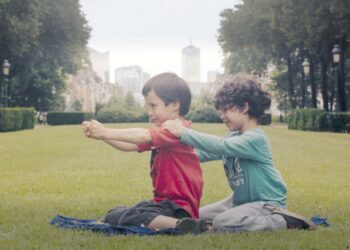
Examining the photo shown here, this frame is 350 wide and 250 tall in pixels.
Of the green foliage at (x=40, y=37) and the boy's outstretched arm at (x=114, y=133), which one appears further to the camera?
the green foliage at (x=40, y=37)

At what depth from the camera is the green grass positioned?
497 centimetres

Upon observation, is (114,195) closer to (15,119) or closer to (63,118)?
(15,119)

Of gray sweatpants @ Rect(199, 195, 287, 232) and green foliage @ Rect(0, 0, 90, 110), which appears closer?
gray sweatpants @ Rect(199, 195, 287, 232)

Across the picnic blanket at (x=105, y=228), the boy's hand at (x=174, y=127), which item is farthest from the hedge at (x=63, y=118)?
the boy's hand at (x=174, y=127)

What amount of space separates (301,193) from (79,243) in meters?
4.86

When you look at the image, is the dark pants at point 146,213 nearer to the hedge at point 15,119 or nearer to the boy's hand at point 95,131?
the boy's hand at point 95,131

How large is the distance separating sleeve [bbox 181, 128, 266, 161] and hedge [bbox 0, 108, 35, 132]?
33110mm

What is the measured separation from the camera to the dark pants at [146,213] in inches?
213

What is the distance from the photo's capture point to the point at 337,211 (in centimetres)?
725

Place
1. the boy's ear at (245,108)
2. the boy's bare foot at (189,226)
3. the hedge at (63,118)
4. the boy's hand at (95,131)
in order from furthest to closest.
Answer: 1. the hedge at (63,118)
2. the boy's ear at (245,108)
3. the boy's bare foot at (189,226)
4. the boy's hand at (95,131)

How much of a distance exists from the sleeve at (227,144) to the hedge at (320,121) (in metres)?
30.7

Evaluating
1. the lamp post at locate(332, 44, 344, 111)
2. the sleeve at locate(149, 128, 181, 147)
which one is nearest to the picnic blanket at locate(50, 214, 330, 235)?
the sleeve at locate(149, 128, 181, 147)

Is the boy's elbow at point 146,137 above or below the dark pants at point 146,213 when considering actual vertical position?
above

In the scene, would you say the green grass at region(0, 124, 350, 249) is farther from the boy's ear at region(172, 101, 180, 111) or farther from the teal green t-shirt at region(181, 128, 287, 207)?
the boy's ear at region(172, 101, 180, 111)
